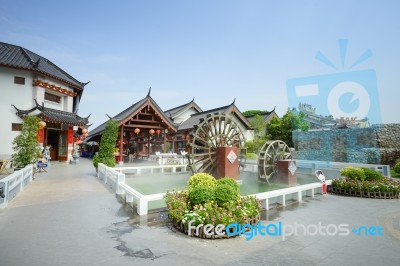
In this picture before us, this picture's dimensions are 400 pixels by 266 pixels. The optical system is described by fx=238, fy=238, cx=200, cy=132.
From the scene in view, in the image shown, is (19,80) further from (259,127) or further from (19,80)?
(259,127)

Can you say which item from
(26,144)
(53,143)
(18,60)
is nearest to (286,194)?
(26,144)

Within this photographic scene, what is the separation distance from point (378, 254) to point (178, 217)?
401 cm

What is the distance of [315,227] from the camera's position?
5.94m

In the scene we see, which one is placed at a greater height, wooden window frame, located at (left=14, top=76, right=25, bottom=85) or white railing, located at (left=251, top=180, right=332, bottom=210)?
→ wooden window frame, located at (left=14, top=76, right=25, bottom=85)

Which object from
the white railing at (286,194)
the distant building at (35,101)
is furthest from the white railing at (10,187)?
the distant building at (35,101)

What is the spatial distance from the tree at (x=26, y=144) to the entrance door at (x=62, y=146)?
365 inches

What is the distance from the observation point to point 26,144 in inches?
457

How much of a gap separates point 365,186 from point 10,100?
72.2ft

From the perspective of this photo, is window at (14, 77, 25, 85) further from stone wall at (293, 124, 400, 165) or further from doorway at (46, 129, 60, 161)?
stone wall at (293, 124, 400, 165)

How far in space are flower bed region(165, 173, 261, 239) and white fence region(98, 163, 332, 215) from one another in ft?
2.30

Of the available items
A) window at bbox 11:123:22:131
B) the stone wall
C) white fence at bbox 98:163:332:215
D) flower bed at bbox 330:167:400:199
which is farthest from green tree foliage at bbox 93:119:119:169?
the stone wall

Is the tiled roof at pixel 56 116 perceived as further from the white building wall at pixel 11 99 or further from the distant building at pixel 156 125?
the distant building at pixel 156 125

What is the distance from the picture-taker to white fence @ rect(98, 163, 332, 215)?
22.0 ft

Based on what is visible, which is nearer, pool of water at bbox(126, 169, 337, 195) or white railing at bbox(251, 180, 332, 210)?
white railing at bbox(251, 180, 332, 210)
